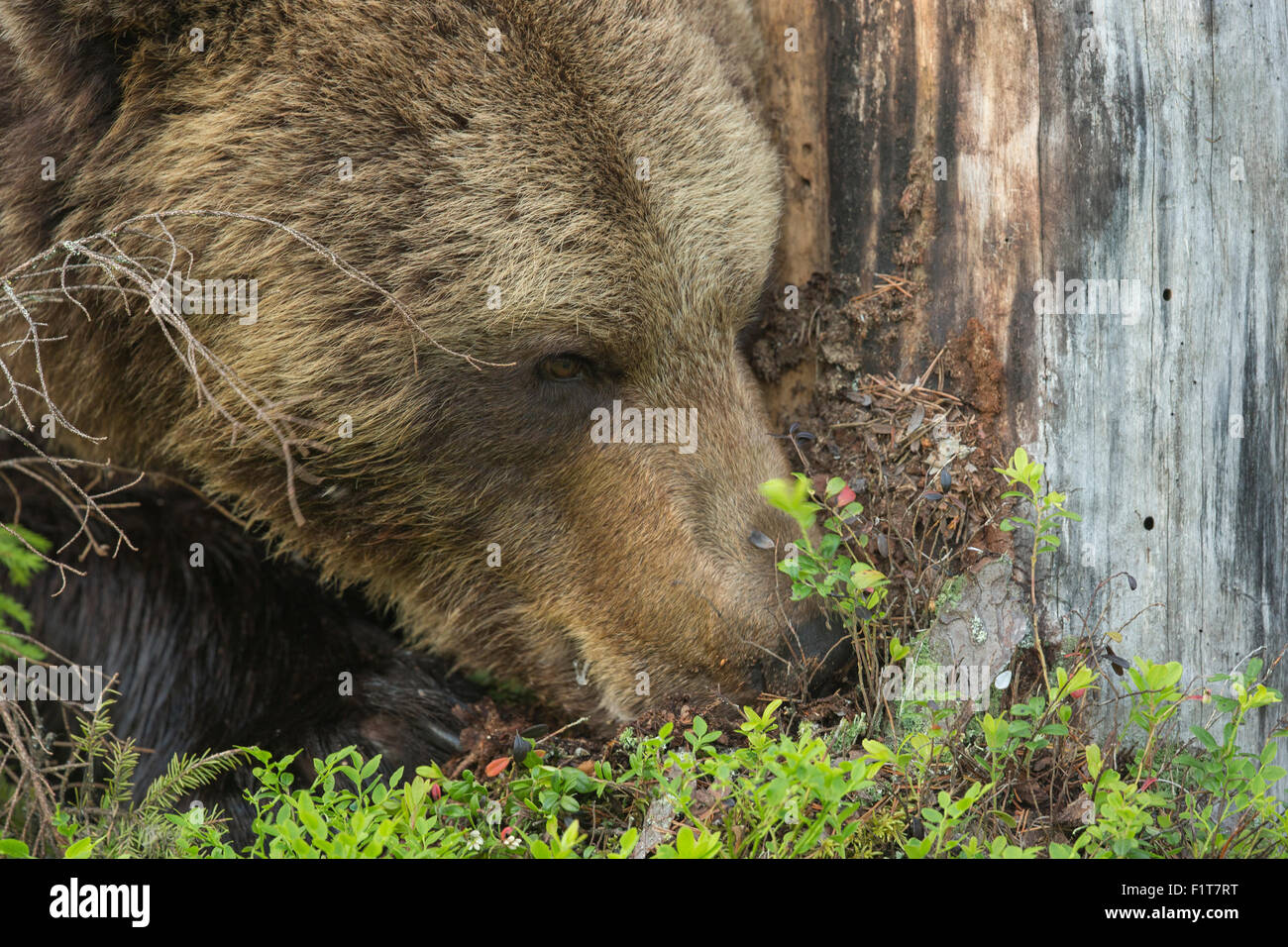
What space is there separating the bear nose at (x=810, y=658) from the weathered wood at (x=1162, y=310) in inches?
23.7

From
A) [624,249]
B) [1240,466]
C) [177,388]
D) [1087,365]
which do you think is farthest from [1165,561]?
[177,388]

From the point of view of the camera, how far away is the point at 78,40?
2959mm

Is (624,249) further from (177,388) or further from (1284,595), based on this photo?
(1284,595)

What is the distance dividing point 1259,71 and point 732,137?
59.2 inches

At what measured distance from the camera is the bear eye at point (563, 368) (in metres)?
3.22

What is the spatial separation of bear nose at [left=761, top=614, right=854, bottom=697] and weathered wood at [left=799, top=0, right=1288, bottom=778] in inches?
23.7

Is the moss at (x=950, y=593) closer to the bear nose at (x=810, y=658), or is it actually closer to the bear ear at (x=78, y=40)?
the bear nose at (x=810, y=658)

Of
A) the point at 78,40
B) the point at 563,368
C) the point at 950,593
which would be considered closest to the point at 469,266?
the point at 563,368

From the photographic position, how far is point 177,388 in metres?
3.45

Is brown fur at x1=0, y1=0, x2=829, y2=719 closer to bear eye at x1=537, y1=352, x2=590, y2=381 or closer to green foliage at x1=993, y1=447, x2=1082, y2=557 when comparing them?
bear eye at x1=537, y1=352, x2=590, y2=381

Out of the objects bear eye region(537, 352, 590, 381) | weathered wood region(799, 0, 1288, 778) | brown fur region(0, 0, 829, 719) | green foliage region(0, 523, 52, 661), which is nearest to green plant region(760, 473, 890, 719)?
brown fur region(0, 0, 829, 719)

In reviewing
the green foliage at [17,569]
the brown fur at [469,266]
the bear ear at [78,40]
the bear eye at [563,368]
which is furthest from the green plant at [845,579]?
the green foliage at [17,569]

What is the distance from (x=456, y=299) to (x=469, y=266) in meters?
0.10

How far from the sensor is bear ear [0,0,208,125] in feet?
9.54
